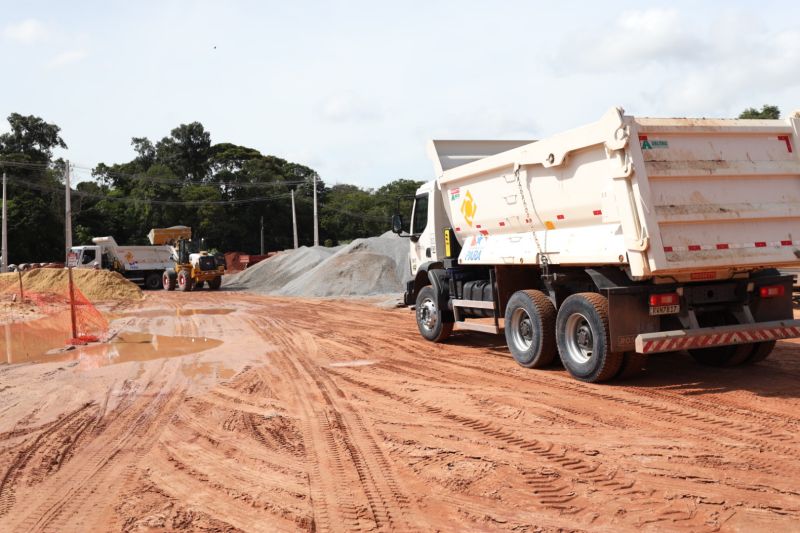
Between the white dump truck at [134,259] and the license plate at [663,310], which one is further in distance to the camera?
the white dump truck at [134,259]

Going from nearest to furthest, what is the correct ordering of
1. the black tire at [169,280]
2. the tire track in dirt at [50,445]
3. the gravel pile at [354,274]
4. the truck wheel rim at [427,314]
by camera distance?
the tire track in dirt at [50,445], the truck wheel rim at [427,314], the gravel pile at [354,274], the black tire at [169,280]

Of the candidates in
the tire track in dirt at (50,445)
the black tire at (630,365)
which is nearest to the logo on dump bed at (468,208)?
the black tire at (630,365)

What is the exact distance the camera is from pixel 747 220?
7.75 metres

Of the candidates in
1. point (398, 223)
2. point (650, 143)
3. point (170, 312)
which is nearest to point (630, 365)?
point (650, 143)

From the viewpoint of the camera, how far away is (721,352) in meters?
8.99

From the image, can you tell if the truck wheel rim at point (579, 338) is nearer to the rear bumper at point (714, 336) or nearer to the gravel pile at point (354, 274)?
the rear bumper at point (714, 336)

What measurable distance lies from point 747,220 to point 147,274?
122 ft

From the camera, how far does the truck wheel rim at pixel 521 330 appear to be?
9750 mm

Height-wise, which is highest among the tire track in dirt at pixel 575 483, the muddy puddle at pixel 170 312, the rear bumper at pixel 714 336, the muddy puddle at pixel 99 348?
the rear bumper at pixel 714 336

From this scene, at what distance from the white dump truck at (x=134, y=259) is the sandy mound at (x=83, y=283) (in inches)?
230

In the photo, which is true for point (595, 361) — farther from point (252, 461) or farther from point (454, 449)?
point (252, 461)

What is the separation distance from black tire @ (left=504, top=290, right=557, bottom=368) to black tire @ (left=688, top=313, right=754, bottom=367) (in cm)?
193

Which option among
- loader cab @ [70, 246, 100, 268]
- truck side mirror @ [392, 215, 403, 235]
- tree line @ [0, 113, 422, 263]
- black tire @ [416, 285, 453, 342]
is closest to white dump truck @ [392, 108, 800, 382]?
black tire @ [416, 285, 453, 342]

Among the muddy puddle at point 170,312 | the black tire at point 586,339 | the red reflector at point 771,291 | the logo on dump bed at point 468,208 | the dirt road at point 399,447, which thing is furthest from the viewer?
the muddy puddle at point 170,312
